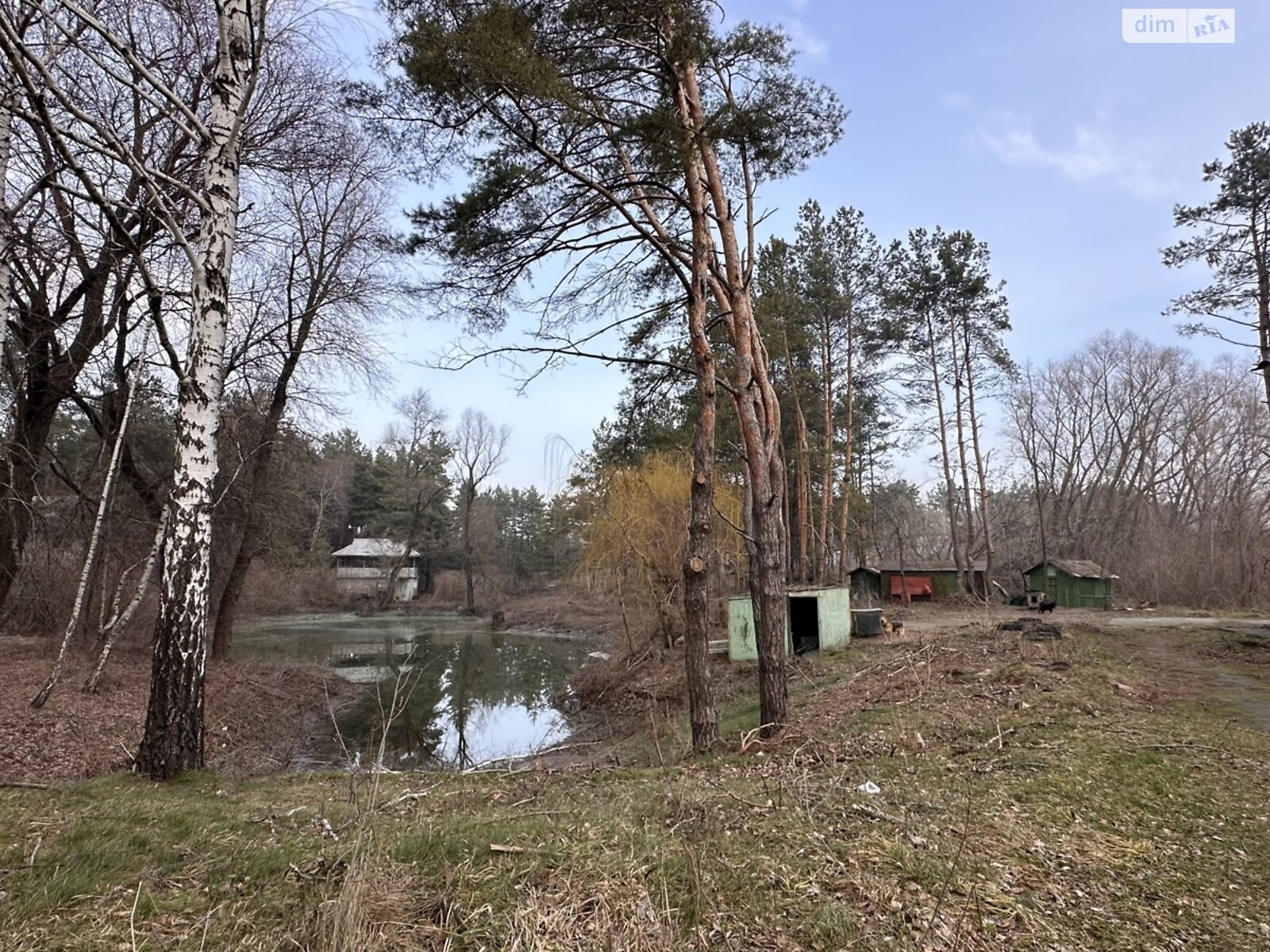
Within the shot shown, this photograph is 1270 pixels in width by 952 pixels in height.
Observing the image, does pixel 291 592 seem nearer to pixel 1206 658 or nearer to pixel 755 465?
pixel 755 465

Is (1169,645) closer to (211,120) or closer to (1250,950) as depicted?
(1250,950)

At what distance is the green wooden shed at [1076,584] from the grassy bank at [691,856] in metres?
19.2

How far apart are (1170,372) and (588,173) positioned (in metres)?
35.0

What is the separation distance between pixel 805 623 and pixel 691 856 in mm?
12684

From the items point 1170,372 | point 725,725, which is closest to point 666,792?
point 725,725

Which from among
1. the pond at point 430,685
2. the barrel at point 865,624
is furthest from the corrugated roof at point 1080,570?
the pond at point 430,685

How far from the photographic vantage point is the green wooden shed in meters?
21.9

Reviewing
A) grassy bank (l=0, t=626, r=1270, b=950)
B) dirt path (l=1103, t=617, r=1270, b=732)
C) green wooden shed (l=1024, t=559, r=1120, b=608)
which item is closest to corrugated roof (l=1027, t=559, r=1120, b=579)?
green wooden shed (l=1024, t=559, r=1120, b=608)

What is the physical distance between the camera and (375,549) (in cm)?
4747

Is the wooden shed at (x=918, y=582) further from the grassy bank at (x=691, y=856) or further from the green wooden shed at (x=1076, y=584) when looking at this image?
the grassy bank at (x=691, y=856)

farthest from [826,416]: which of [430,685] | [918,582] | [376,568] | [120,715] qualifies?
[376,568]

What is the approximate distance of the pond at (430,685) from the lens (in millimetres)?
10141

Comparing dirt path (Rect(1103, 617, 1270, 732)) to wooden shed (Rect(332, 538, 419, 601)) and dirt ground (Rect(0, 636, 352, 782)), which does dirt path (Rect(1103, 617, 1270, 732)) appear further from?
wooden shed (Rect(332, 538, 419, 601))

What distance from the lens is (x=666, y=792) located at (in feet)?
14.4
